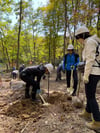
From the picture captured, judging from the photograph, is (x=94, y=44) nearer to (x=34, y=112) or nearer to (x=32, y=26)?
(x=34, y=112)

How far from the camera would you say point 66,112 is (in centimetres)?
336

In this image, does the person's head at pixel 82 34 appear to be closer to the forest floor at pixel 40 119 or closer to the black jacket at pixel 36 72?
the forest floor at pixel 40 119

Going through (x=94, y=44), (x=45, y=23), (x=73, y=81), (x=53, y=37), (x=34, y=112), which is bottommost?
(x=34, y=112)

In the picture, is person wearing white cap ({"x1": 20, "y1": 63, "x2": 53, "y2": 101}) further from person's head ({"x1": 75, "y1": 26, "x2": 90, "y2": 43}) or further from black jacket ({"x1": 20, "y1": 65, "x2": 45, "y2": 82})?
person's head ({"x1": 75, "y1": 26, "x2": 90, "y2": 43})

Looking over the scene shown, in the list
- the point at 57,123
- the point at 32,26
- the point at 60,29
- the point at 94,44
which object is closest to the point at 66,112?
the point at 57,123

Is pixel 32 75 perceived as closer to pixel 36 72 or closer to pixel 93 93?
pixel 36 72

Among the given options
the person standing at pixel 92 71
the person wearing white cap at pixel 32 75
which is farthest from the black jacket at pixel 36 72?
the person standing at pixel 92 71

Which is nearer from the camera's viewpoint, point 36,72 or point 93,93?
point 93,93

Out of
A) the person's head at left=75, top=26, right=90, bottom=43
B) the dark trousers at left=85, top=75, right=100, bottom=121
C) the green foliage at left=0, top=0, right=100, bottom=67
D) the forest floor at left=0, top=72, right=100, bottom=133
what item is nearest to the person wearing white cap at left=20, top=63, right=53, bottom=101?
the forest floor at left=0, top=72, right=100, bottom=133

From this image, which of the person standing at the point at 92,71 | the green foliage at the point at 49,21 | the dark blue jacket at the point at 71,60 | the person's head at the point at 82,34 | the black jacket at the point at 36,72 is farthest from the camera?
the green foliage at the point at 49,21

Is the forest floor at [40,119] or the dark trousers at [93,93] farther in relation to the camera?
the forest floor at [40,119]

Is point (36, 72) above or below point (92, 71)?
below

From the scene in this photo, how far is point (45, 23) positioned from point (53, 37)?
2267 mm

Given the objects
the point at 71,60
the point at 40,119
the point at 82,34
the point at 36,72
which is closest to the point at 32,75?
the point at 36,72
